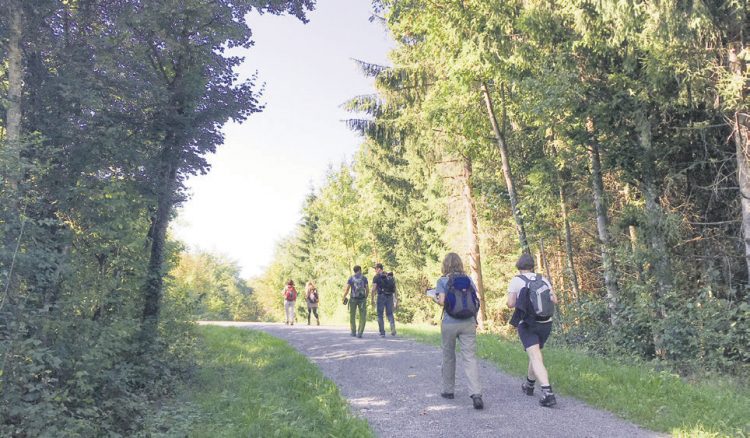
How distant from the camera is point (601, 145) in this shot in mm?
11914

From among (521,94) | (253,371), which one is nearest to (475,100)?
(521,94)

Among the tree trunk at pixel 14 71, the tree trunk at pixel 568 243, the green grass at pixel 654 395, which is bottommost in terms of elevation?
the green grass at pixel 654 395

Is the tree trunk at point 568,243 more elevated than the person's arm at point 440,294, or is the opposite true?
the tree trunk at point 568,243

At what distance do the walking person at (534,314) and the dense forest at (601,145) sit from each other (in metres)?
4.37

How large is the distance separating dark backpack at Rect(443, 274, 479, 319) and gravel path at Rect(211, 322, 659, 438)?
1.17m

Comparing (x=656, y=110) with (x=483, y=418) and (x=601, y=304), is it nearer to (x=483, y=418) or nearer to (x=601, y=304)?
(x=601, y=304)

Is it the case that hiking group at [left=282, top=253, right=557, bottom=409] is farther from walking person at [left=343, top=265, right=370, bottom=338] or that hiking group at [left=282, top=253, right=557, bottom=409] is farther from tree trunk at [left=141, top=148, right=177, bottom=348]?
walking person at [left=343, top=265, right=370, bottom=338]

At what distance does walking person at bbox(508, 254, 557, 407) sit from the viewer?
21.3ft

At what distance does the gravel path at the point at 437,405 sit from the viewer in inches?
223

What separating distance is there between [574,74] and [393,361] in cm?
714

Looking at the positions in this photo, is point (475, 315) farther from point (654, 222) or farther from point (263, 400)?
point (654, 222)

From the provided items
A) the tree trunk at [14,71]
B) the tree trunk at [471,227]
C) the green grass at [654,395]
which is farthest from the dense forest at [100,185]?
the tree trunk at [471,227]

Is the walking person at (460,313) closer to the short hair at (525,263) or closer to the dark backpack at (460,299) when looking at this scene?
the dark backpack at (460,299)

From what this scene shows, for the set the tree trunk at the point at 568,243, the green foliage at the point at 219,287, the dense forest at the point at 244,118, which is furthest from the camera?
the green foliage at the point at 219,287
